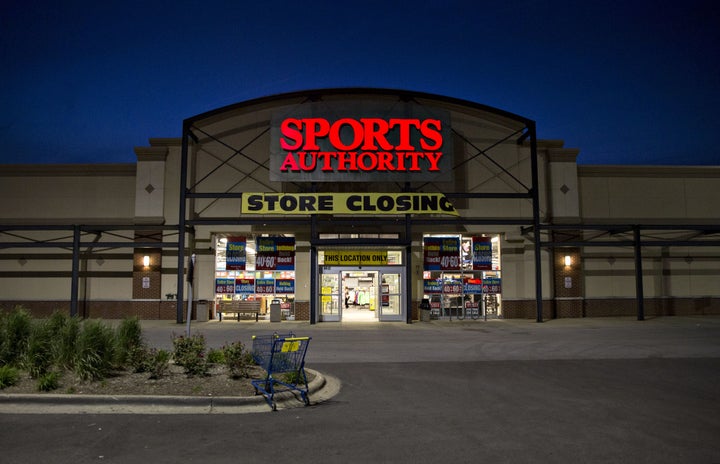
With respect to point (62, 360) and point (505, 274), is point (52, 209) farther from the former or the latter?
point (505, 274)

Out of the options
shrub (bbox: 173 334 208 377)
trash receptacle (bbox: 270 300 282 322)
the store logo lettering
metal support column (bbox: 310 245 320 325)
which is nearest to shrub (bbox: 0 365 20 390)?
shrub (bbox: 173 334 208 377)

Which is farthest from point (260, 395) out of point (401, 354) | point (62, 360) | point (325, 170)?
point (325, 170)

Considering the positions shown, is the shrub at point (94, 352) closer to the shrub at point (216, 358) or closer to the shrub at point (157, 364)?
the shrub at point (157, 364)

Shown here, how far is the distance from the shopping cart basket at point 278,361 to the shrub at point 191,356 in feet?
4.78

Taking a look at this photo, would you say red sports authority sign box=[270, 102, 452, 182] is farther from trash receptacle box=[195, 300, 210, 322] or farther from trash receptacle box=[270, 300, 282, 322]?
trash receptacle box=[195, 300, 210, 322]

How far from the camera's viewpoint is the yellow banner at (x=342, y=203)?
Answer: 2522 centimetres

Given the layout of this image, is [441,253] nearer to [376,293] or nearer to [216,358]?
[376,293]

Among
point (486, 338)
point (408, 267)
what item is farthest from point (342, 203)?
point (486, 338)

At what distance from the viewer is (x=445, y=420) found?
798cm

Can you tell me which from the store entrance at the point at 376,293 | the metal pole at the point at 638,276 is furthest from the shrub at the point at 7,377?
the metal pole at the point at 638,276

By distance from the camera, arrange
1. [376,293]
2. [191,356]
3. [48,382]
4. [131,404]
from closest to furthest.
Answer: [131,404] < [48,382] < [191,356] < [376,293]

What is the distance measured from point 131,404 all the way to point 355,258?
728 inches

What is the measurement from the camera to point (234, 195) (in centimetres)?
2586

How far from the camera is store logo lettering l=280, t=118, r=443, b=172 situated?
25.7 m
